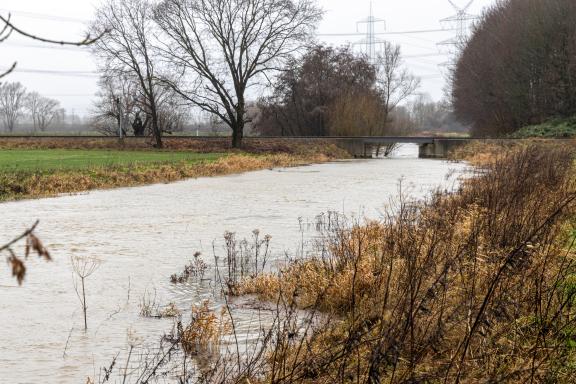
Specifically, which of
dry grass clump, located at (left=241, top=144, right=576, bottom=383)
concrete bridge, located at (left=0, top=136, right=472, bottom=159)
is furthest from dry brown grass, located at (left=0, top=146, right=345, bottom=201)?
dry grass clump, located at (left=241, top=144, right=576, bottom=383)

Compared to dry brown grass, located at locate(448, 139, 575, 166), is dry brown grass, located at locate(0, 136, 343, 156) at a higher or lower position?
higher

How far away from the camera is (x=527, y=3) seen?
2004 inches

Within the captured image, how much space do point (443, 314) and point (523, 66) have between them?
1883 inches

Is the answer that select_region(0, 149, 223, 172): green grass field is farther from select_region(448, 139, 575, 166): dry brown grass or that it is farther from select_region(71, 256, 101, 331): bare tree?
select_region(71, 256, 101, 331): bare tree

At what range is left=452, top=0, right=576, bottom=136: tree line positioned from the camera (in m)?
46.3

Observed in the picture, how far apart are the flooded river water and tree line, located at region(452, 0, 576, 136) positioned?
80.7ft

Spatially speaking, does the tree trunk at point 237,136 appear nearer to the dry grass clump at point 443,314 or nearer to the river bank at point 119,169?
the river bank at point 119,169

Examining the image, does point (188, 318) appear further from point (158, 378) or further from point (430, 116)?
point (430, 116)

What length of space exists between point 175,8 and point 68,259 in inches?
1391

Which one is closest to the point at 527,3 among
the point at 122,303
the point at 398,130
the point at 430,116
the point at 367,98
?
the point at 367,98

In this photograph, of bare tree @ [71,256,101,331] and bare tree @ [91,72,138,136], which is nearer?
bare tree @ [71,256,101,331]

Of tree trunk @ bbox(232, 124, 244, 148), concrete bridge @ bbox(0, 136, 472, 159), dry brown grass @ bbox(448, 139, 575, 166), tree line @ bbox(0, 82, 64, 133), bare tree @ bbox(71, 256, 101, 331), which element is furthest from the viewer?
tree line @ bbox(0, 82, 64, 133)

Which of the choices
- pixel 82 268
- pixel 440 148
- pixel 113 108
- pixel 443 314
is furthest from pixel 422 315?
pixel 113 108

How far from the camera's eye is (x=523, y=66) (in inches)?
1949
